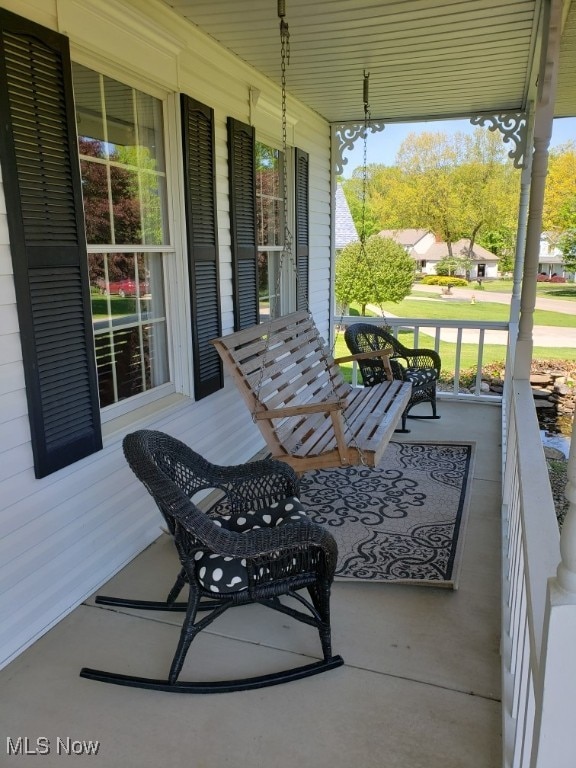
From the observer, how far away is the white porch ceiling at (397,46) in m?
3.10

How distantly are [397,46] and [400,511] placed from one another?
289cm

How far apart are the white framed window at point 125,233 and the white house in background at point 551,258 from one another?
1549 centimetres

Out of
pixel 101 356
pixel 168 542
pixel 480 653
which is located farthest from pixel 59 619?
pixel 480 653

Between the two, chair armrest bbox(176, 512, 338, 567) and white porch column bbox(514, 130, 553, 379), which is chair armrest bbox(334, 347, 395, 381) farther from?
chair armrest bbox(176, 512, 338, 567)

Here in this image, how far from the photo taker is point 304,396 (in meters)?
4.33

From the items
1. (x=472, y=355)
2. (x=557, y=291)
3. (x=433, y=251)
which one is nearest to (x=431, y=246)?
(x=433, y=251)

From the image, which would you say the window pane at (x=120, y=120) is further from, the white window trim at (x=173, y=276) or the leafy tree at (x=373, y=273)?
the leafy tree at (x=373, y=273)

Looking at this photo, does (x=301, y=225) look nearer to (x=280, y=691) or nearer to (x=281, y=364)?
(x=281, y=364)

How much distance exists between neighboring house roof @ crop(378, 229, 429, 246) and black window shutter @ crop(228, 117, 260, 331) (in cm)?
1499

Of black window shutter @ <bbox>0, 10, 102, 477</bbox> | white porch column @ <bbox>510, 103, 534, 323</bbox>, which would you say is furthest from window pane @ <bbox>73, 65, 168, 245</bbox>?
white porch column @ <bbox>510, 103, 534, 323</bbox>

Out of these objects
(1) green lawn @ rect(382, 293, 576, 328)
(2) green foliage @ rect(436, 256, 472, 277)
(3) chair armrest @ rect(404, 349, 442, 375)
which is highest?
(2) green foliage @ rect(436, 256, 472, 277)

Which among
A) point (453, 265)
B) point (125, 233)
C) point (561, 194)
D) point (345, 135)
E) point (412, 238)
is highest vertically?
point (561, 194)

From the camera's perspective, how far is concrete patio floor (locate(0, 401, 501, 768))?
1.78 m

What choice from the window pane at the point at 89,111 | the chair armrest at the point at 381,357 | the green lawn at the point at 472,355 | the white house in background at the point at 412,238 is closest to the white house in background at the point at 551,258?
the white house in background at the point at 412,238
